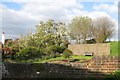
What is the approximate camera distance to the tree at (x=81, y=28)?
132 feet

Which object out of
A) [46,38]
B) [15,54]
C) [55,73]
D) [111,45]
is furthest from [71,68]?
[46,38]

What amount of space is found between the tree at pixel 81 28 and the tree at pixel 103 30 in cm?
128

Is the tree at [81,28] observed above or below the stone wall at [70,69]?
above

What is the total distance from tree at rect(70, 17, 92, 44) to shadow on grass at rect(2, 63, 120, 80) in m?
30.3

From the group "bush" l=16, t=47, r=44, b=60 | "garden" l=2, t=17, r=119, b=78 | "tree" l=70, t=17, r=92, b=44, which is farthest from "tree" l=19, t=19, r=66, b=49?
"bush" l=16, t=47, r=44, b=60

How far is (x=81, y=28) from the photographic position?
4019 centimetres

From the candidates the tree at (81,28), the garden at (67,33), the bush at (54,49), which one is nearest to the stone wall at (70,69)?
the bush at (54,49)

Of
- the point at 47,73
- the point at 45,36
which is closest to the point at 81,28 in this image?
the point at 45,36

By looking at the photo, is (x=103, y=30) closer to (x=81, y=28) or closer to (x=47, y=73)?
(x=81, y=28)

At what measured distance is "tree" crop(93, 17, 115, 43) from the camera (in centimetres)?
3872

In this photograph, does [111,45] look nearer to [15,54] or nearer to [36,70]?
[15,54]

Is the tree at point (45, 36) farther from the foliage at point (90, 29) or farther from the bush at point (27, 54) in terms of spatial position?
the bush at point (27, 54)

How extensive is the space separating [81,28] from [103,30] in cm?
→ 343

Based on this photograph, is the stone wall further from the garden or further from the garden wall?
the garden
